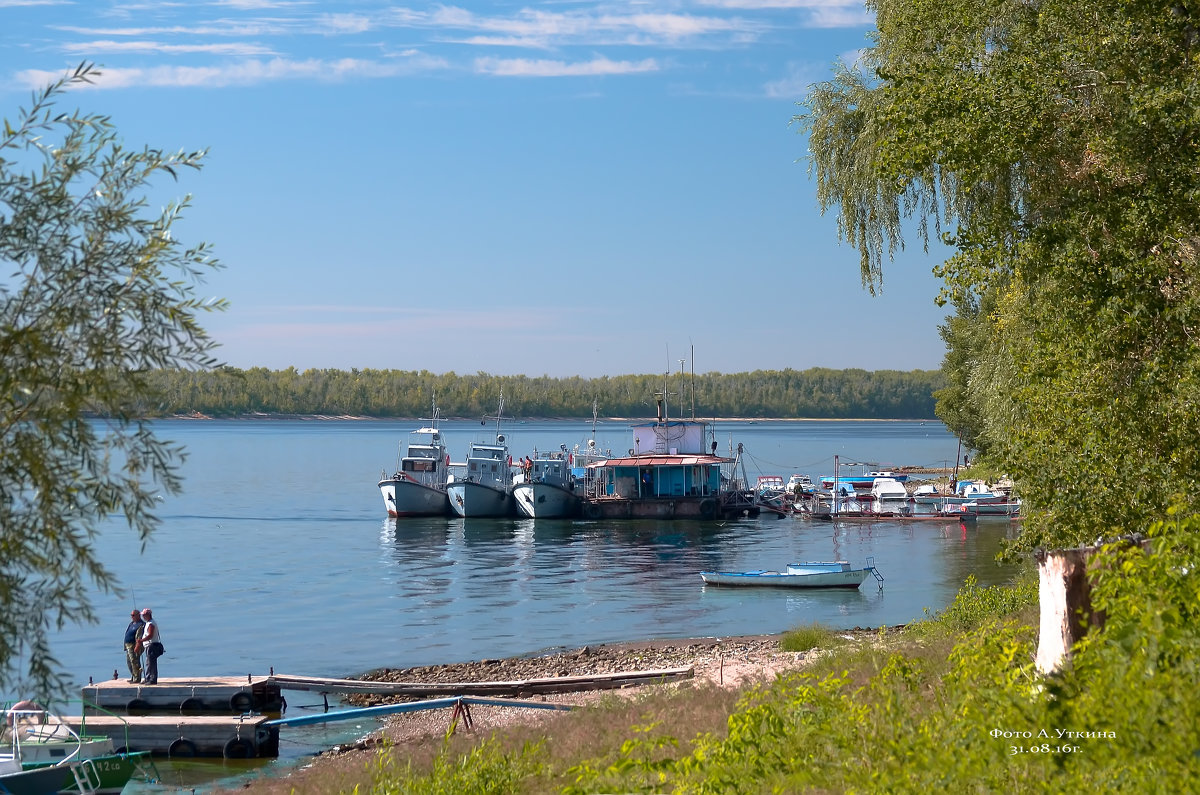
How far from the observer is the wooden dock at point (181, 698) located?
2345cm

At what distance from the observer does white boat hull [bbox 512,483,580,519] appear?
7375 centimetres

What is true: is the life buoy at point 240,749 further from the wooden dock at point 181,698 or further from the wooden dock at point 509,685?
the wooden dock at point 509,685

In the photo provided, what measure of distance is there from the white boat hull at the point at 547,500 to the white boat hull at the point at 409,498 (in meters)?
6.30

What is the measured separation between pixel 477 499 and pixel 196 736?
175 ft

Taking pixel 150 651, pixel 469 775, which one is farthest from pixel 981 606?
pixel 150 651

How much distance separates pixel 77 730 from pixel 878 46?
20628 millimetres

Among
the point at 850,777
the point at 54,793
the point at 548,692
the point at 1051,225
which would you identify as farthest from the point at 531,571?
the point at 850,777

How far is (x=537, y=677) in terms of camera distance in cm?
2625

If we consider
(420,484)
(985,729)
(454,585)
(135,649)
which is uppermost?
(985,729)

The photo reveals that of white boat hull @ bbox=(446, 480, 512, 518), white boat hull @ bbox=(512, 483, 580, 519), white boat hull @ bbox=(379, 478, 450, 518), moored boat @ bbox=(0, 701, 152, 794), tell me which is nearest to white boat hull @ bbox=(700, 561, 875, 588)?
moored boat @ bbox=(0, 701, 152, 794)

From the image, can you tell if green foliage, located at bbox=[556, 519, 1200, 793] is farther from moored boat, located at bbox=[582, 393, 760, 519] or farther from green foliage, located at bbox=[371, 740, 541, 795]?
moored boat, located at bbox=[582, 393, 760, 519]

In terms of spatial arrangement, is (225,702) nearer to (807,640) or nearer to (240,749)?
(240,749)

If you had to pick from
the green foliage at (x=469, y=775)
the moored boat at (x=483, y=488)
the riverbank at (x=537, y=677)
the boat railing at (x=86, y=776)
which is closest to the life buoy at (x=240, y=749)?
the riverbank at (x=537, y=677)

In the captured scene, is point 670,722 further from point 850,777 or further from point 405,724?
point 405,724
